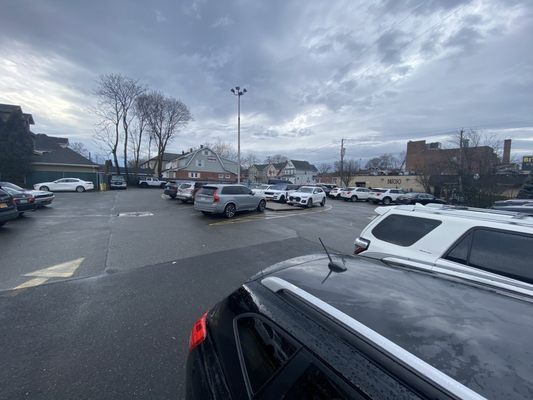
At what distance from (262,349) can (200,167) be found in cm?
6243

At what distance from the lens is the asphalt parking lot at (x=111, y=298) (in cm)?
242

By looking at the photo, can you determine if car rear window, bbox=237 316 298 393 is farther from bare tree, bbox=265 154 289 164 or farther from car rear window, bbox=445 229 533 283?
bare tree, bbox=265 154 289 164

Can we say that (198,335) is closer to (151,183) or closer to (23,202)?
(23,202)

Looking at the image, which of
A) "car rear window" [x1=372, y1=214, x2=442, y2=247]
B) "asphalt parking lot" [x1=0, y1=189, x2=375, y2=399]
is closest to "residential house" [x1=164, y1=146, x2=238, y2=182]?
"asphalt parking lot" [x1=0, y1=189, x2=375, y2=399]

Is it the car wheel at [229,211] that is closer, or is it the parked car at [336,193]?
the car wheel at [229,211]

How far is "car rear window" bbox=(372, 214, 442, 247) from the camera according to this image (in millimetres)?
3221

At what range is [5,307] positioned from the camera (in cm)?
361

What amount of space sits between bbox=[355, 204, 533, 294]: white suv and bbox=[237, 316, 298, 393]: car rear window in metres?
1.77

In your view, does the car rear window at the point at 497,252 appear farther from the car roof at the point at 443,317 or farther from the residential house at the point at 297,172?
the residential house at the point at 297,172

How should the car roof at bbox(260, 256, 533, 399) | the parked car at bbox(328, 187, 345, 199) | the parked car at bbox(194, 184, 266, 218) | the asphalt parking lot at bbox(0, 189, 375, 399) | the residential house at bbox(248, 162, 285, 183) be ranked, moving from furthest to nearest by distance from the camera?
the residential house at bbox(248, 162, 285, 183) < the parked car at bbox(328, 187, 345, 199) < the parked car at bbox(194, 184, 266, 218) < the asphalt parking lot at bbox(0, 189, 375, 399) < the car roof at bbox(260, 256, 533, 399)

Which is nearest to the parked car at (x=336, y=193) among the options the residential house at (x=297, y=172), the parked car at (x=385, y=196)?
the parked car at (x=385, y=196)

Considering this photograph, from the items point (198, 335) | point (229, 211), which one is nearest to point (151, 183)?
point (229, 211)

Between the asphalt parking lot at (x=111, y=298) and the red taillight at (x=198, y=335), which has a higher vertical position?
the red taillight at (x=198, y=335)

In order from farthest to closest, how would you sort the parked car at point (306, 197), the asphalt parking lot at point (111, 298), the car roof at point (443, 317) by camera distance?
the parked car at point (306, 197), the asphalt parking lot at point (111, 298), the car roof at point (443, 317)
